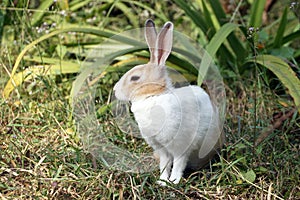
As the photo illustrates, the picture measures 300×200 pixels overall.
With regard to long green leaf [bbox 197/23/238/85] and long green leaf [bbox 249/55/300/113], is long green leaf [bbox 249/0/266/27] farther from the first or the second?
long green leaf [bbox 249/55/300/113]

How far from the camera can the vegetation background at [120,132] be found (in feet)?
7.88

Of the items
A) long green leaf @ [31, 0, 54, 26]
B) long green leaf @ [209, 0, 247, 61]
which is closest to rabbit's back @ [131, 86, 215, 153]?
long green leaf @ [209, 0, 247, 61]

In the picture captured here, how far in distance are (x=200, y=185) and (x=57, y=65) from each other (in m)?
1.37

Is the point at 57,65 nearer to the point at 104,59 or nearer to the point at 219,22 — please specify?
the point at 104,59

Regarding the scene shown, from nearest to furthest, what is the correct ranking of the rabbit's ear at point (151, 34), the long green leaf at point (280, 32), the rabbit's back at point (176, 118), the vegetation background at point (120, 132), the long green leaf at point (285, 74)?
the rabbit's back at point (176, 118) → the rabbit's ear at point (151, 34) → the vegetation background at point (120, 132) → the long green leaf at point (285, 74) → the long green leaf at point (280, 32)

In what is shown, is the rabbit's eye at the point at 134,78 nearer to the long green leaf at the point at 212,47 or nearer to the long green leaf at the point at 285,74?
the long green leaf at the point at 212,47

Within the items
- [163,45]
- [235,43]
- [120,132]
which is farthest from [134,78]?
[235,43]

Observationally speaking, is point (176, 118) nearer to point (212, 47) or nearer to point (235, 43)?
point (212, 47)

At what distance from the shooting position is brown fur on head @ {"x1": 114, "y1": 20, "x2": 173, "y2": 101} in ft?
7.18

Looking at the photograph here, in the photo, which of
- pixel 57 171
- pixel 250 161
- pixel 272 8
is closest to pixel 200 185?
pixel 250 161

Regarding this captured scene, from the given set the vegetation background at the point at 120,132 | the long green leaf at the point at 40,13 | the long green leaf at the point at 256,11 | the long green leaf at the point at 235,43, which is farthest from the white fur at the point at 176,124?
the long green leaf at the point at 40,13

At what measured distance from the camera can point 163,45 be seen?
2.23 m

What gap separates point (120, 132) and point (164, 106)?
0.74 metres

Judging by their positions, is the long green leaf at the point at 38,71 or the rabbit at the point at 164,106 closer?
the rabbit at the point at 164,106
